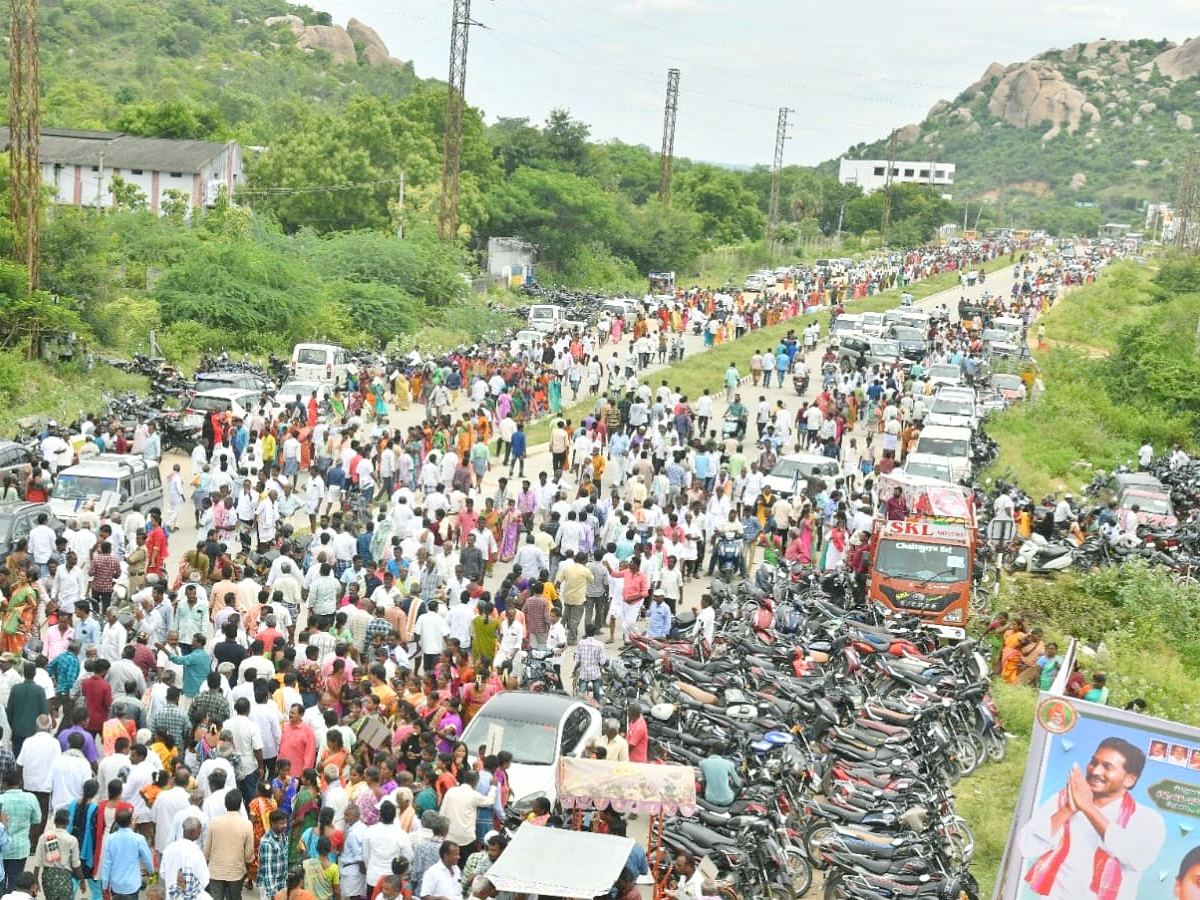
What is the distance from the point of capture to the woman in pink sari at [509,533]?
20266mm

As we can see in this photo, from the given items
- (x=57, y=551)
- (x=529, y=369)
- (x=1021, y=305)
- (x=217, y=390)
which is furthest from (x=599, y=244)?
(x=57, y=551)

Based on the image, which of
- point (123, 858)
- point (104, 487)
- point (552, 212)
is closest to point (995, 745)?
point (123, 858)


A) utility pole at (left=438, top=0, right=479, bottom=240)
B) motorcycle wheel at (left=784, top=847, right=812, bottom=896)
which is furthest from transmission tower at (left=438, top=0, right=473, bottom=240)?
motorcycle wheel at (left=784, top=847, right=812, bottom=896)

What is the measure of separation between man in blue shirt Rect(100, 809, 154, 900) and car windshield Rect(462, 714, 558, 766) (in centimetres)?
320

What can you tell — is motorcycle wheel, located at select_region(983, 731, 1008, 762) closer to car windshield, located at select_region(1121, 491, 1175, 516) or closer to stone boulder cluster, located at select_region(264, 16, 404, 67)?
car windshield, located at select_region(1121, 491, 1175, 516)

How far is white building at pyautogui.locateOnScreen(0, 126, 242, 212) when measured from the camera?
63406mm

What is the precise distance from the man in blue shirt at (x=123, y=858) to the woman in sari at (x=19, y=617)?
495 cm

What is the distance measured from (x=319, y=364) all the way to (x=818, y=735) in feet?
70.1

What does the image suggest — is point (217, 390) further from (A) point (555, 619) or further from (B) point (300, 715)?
(B) point (300, 715)

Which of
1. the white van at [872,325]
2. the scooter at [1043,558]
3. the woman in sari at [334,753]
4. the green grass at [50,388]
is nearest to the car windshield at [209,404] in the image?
the green grass at [50,388]

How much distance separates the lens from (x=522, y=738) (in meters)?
12.2

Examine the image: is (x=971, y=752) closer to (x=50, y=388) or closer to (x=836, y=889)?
(x=836, y=889)

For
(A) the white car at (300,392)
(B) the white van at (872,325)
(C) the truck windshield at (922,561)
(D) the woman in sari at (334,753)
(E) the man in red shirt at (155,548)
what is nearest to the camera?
(D) the woman in sari at (334,753)

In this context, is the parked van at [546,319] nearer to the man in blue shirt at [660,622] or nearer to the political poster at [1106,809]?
the man in blue shirt at [660,622]
